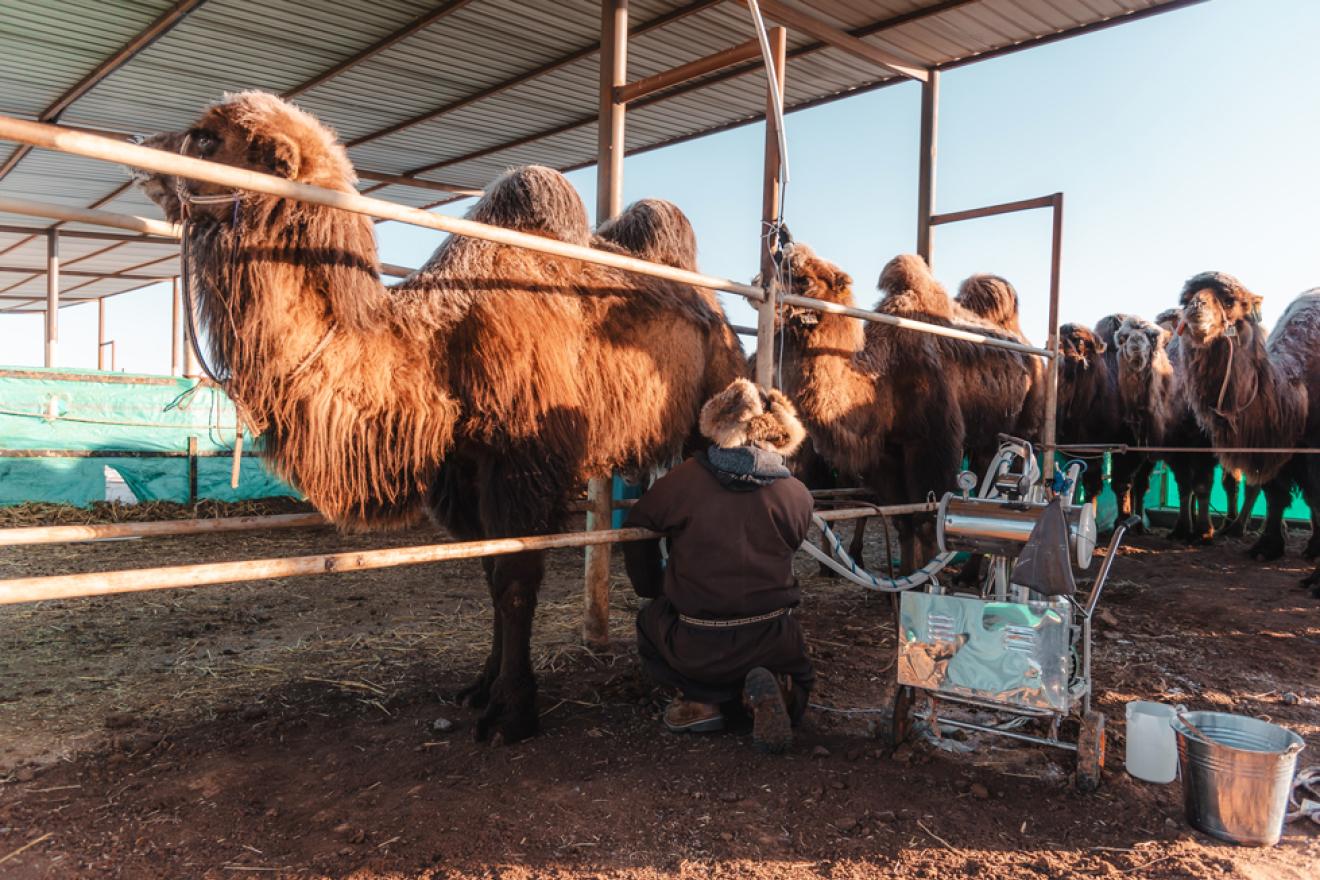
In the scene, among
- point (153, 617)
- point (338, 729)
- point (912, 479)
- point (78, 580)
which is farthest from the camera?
point (912, 479)

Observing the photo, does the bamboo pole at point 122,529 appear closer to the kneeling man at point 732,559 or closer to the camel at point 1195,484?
the kneeling man at point 732,559

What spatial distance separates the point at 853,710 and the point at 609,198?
3.29 meters

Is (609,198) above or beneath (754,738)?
above

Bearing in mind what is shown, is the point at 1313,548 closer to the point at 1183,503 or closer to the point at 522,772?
the point at 1183,503

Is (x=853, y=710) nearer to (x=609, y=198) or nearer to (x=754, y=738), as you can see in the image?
(x=754, y=738)

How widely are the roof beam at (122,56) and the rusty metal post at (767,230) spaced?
5.10 meters

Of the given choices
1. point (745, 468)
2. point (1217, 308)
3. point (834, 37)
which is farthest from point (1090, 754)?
point (1217, 308)

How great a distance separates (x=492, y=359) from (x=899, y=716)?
7.39 ft

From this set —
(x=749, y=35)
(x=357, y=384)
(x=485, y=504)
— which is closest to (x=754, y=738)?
(x=485, y=504)

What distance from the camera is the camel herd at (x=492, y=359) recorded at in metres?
2.98

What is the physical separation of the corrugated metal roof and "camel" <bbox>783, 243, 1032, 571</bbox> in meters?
2.30

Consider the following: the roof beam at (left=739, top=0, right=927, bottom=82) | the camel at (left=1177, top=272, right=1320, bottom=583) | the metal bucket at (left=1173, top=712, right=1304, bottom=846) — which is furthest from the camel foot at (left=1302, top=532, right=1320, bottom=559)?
the metal bucket at (left=1173, top=712, right=1304, bottom=846)

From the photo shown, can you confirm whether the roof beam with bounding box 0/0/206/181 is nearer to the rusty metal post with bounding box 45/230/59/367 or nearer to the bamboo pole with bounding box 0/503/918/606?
the rusty metal post with bounding box 45/230/59/367

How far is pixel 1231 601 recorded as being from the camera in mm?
6547
